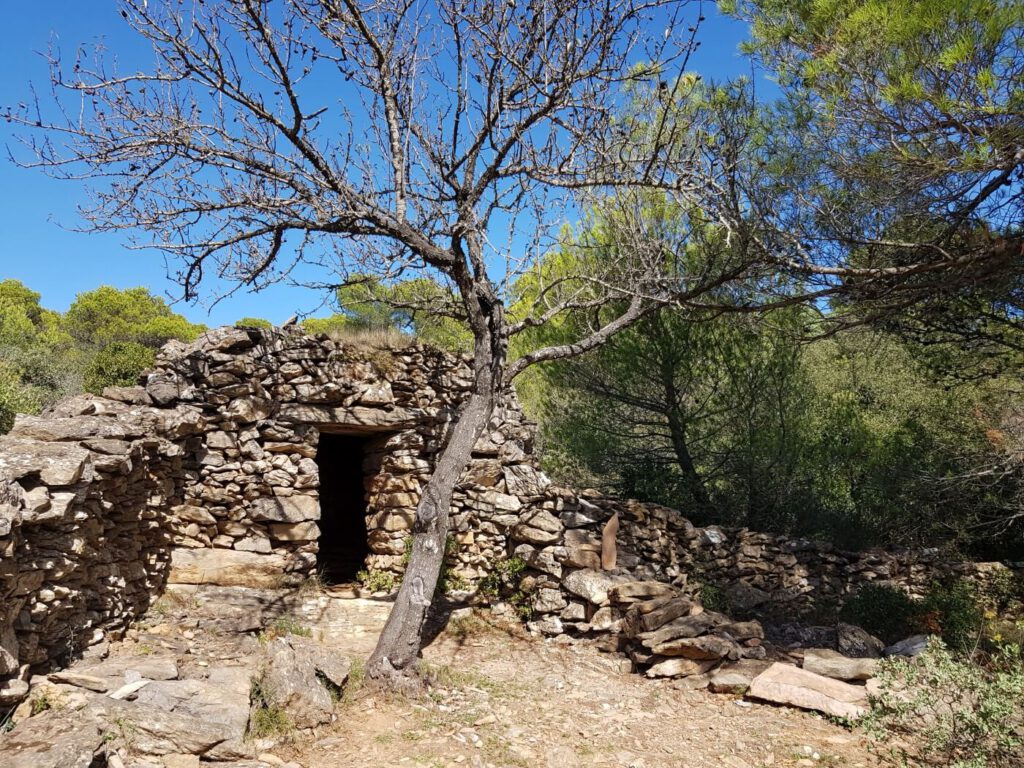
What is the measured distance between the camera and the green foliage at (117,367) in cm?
1110

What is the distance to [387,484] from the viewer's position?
25.9 feet

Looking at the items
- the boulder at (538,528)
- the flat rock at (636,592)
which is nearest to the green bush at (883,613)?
the flat rock at (636,592)

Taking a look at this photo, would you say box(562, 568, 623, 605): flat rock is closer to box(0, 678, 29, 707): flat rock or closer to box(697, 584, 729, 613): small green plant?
box(697, 584, 729, 613): small green plant

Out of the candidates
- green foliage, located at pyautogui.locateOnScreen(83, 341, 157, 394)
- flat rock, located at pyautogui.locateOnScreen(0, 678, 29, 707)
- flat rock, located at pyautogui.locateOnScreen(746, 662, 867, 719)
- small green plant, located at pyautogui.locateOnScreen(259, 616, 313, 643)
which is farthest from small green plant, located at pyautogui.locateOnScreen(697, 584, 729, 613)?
green foliage, located at pyautogui.locateOnScreen(83, 341, 157, 394)

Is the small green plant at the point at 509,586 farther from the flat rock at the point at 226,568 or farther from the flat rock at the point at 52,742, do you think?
the flat rock at the point at 52,742

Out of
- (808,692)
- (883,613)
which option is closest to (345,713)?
(808,692)

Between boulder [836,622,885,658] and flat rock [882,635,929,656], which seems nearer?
flat rock [882,635,929,656]

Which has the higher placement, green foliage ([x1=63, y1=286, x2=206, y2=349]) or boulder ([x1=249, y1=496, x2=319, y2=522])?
green foliage ([x1=63, y1=286, x2=206, y2=349])

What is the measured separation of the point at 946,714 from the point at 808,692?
1.07 meters

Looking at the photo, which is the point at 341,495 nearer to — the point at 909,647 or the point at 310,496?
the point at 310,496

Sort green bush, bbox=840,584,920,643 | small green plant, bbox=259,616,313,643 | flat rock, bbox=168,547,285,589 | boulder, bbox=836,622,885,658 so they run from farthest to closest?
green bush, bbox=840,584,920,643 → flat rock, bbox=168,547,285,589 → boulder, bbox=836,622,885,658 → small green plant, bbox=259,616,313,643

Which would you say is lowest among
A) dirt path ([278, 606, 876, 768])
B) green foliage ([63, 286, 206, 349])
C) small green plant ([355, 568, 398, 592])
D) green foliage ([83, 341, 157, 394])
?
dirt path ([278, 606, 876, 768])

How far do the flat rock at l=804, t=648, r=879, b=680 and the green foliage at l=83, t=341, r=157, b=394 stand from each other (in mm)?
9887

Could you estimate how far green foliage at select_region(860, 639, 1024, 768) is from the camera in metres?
3.91
